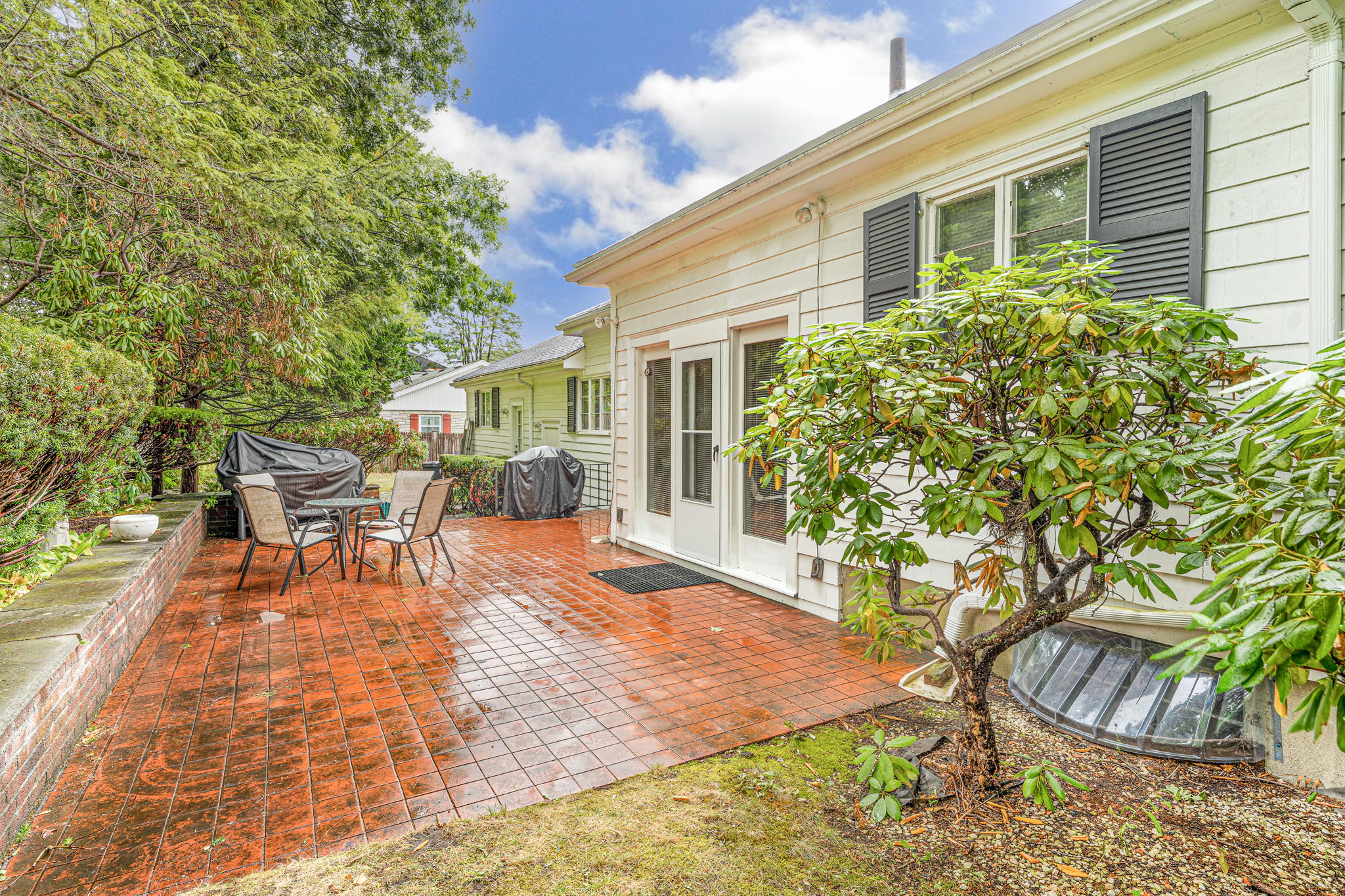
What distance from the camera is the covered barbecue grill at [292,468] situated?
7.67 m

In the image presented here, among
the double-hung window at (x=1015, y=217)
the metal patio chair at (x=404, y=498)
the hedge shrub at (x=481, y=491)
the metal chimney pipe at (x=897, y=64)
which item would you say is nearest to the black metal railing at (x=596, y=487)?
the hedge shrub at (x=481, y=491)

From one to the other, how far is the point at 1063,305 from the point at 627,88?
42.7m

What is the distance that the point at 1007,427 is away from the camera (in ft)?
7.56

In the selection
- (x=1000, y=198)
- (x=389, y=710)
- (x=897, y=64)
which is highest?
(x=897, y=64)

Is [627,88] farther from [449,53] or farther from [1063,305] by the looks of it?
[1063,305]

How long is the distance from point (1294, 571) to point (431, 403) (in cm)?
3191

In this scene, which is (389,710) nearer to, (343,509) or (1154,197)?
(343,509)

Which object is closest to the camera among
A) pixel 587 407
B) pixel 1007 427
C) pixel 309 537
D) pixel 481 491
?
pixel 1007 427

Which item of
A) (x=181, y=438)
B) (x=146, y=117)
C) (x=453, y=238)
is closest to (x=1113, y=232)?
Answer: (x=146, y=117)

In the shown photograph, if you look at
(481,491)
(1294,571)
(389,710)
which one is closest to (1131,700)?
(1294,571)

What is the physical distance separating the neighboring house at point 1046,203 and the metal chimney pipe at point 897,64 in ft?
5.91

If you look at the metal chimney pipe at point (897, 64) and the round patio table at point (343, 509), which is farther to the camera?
the round patio table at point (343, 509)

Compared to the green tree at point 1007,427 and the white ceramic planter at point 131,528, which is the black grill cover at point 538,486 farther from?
the green tree at point 1007,427

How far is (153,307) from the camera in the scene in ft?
15.8
